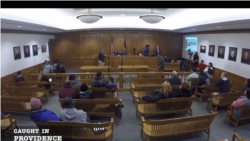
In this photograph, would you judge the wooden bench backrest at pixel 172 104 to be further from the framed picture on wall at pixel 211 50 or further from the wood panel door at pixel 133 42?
the wood panel door at pixel 133 42

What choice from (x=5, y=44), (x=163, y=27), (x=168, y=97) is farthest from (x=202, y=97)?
(x=5, y=44)

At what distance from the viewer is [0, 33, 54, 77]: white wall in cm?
720

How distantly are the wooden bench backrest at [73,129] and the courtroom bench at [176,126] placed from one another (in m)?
0.87

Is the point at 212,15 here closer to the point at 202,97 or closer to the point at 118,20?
the point at 202,97

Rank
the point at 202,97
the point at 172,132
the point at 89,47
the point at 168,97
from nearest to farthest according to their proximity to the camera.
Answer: the point at 172,132 → the point at 168,97 → the point at 202,97 → the point at 89,47

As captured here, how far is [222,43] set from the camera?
8.89m

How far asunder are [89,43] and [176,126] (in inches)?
445

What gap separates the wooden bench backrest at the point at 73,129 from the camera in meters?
3.04

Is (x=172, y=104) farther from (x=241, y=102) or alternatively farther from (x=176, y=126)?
(x=241, y=102)

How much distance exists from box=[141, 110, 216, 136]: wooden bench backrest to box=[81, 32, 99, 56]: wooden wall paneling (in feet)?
35.1

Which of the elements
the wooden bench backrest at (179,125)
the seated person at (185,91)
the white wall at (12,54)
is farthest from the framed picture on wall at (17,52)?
the seated person at (185,91)

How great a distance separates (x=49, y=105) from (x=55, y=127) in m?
2.93

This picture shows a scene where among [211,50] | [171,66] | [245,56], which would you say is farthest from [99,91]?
[211,50]

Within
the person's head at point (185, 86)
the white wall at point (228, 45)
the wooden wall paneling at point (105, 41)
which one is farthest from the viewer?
the wooden wall paneling at point (105, 41)
